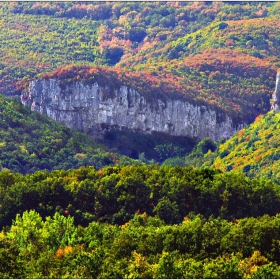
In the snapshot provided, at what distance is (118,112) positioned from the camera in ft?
474

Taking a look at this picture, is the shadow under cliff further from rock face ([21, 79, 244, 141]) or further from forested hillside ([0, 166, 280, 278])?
forested hillside ([0, 166, 280, 278])

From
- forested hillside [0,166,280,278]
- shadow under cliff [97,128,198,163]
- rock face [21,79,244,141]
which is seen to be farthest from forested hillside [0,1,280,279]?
rock face [21,79,244,141]

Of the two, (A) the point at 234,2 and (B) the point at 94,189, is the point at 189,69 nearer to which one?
(A) the point at 234,2

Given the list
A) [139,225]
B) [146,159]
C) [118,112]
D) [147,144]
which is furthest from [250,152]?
[139,225]

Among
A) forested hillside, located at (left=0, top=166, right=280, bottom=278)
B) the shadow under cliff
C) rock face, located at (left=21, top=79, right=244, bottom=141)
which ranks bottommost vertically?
the shadow under cliff

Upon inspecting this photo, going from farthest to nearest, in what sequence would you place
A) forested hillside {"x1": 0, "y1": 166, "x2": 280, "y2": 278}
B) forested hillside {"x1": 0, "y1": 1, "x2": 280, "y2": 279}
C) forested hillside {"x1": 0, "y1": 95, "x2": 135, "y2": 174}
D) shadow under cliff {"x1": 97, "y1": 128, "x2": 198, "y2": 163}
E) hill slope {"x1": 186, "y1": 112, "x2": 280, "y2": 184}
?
1. shadow under cliff {"x1": 97, "y1": 128, "x2": 198, "y2": 163}
2. forested hillside {"x1": 0, "y1": 95, "x2": 135, "y2": 174}
3. hill slope {"x1": 186, "y1": 112, "x2": 280, "y2": 184}
4. forested hillside {"x1": 0, "y1": 1, "x2": 280, "y2": 279}
5. forested hillside {"x1": 0, "y1": 166, "x2": 280, "y2": 278}

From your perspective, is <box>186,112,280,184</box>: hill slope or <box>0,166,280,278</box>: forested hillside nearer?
<box>0,166,280,278</box>: forested hillside

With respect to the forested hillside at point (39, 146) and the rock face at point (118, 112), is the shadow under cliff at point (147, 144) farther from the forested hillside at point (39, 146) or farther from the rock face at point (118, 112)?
the forested hillside at point (39, 146)

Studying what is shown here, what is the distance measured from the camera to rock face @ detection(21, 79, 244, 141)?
14250cm

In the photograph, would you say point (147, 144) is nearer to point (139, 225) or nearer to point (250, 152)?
point (250, 152)

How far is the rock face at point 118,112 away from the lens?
142500 millimetres

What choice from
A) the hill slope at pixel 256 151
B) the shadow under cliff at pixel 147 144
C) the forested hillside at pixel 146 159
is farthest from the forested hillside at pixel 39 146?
the shadow under cliff at pixel 147 144

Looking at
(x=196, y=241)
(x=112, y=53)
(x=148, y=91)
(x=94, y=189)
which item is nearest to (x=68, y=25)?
(x=112, y=53)

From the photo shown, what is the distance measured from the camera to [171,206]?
259 ft
